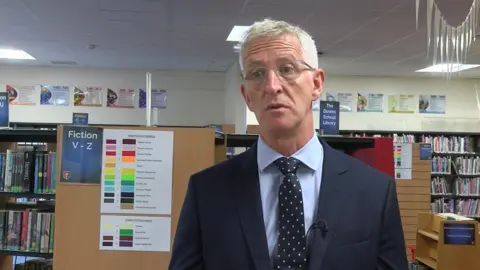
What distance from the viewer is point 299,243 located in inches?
41.5

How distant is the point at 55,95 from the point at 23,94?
0.63 metres

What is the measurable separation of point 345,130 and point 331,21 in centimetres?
425

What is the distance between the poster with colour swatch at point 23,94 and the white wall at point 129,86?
88 millimetres

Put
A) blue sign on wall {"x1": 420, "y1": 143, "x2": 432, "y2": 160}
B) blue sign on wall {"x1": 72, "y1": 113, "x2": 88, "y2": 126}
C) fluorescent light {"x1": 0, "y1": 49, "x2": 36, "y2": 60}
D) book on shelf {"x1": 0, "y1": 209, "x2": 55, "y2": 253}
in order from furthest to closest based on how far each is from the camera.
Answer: fluorescent light {"x1": 0, "y1": 49, "x2": 36, "y2": 60}
blue sign on wall {"x1": 420, "y1": 143, "x2": 432, "y2": 160}
book on shelf {"x1": 0, "y1": 209, "x2": 55, "y2": 253}
blue sign on wall {"x1": 72, "y1": 113, "x2": 88, "y2": 126}

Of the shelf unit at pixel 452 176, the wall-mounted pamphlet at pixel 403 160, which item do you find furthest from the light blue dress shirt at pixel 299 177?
the shelf unit at pixel 452 176

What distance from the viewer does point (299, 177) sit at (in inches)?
44.9

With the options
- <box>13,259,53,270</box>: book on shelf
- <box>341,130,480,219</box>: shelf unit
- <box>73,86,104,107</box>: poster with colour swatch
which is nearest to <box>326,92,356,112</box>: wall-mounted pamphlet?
<box>341,130,480,219</box>: shelf unit

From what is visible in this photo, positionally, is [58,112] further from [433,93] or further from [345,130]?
[433,93]

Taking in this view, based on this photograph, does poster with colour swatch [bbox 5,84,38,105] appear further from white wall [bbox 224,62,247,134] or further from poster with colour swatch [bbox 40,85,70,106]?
white wall [bbox 224,62,247,134]

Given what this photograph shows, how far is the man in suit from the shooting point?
105 centimetres

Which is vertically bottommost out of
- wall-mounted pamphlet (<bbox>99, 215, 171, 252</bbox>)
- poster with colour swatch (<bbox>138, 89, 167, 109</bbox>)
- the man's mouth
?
wall-mounted pamphlet (<bbox>99, 215, 171, 252</bbox>)

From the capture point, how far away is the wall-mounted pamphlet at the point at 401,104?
31.9ft

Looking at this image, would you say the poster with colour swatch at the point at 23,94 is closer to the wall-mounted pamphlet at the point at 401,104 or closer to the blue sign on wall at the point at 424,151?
the wall-mounted pamphlet at the point at 401,104

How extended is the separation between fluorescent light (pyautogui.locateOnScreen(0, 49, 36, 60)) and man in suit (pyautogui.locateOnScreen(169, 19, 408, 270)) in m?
8.26
